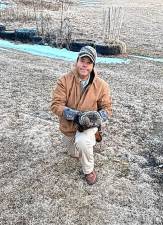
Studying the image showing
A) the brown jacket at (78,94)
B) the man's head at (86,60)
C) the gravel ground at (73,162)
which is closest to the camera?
the gravel ground at (73,162)

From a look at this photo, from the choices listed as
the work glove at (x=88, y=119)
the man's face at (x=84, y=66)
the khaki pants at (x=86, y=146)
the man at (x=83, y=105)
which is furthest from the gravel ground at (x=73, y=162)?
the man's face at (x=84, y=66)

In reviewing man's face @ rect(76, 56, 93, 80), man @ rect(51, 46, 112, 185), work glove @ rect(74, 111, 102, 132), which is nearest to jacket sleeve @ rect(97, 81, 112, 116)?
man @ rect(51, 46, 112, 185)

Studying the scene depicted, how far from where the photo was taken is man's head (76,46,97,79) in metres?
4.03

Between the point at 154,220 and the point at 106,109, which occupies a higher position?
the point at 106,109

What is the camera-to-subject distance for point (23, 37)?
33.6 feet

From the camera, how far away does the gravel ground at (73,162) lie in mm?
3855

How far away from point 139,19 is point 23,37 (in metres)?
5.83

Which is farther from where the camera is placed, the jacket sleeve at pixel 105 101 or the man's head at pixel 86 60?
the jacket sleeve at pixel 105 101

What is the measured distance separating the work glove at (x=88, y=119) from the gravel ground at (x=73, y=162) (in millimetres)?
596

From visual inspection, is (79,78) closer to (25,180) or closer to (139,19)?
(25,180)

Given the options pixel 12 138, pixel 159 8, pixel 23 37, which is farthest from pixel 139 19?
pixel 12 138

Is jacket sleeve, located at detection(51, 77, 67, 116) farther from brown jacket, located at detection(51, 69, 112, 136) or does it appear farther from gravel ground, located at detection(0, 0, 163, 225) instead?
gravel ground, located at detection(0, 0, 163, 225)

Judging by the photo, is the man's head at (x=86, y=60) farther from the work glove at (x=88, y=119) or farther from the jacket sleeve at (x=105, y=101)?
the work glove at (x=88, y=119)

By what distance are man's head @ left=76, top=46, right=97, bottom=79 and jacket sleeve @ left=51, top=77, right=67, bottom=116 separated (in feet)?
0.73
